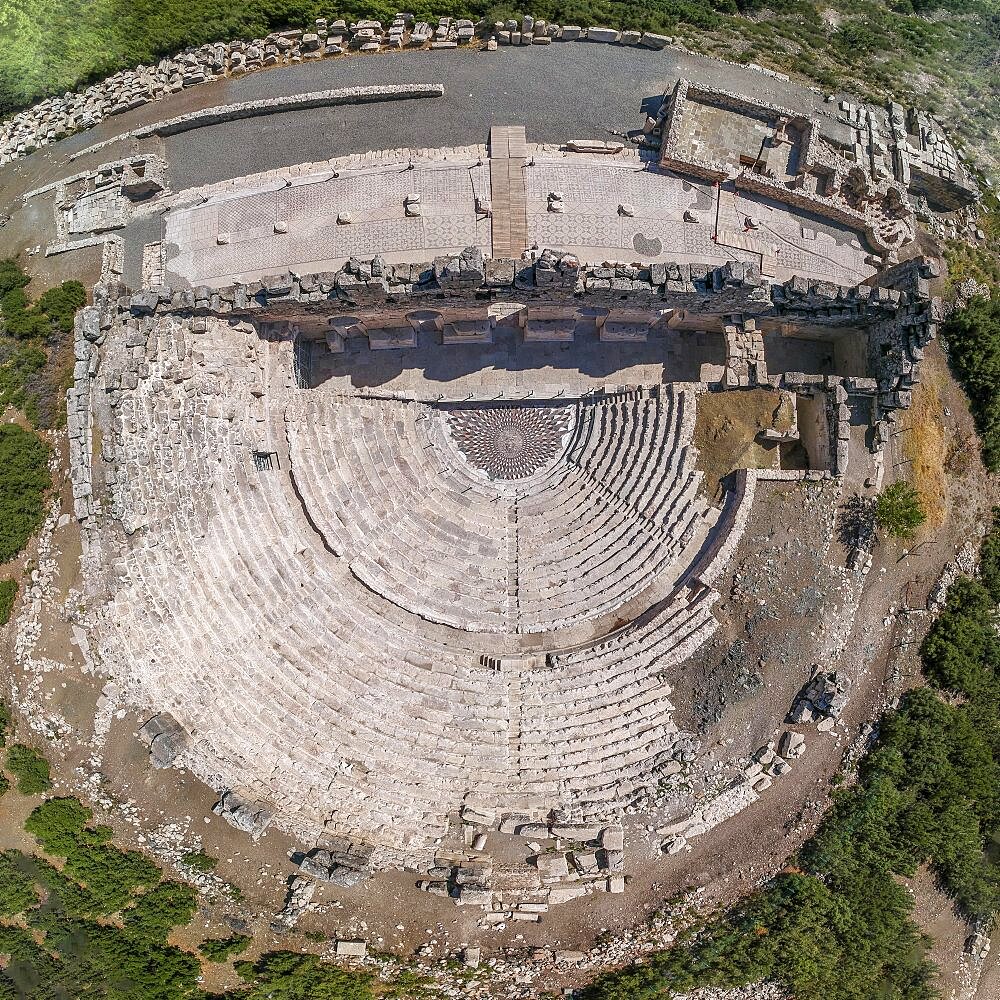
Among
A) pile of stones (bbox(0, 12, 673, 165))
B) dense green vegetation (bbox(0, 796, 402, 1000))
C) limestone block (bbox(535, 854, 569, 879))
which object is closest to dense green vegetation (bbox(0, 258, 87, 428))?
pile of stones (bbox(0, 12, 673, 165))

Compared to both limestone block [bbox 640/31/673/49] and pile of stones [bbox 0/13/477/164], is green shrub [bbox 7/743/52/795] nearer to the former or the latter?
pile of stones [bbox 0/13/477/164]

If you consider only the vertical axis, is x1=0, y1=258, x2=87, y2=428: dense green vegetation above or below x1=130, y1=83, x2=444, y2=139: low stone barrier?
below

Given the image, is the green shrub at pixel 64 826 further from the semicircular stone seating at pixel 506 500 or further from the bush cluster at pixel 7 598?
the semicircular stone seating at pixel 506 500

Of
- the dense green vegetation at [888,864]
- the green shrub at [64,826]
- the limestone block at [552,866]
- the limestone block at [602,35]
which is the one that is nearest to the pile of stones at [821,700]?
the dense green vegetation at [888,864]

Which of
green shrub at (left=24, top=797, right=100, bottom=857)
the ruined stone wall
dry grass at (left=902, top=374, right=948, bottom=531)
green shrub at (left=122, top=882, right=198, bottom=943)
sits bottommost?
green shrub at (left=122, top=882, right=198, bottom=943)

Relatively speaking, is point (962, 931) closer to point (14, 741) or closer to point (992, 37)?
point (14, 741)

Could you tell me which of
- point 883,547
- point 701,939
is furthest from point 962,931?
point 883,547

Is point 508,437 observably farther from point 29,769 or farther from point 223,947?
point 223,947

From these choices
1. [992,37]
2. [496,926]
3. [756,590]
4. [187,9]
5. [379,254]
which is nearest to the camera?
[496,926]
